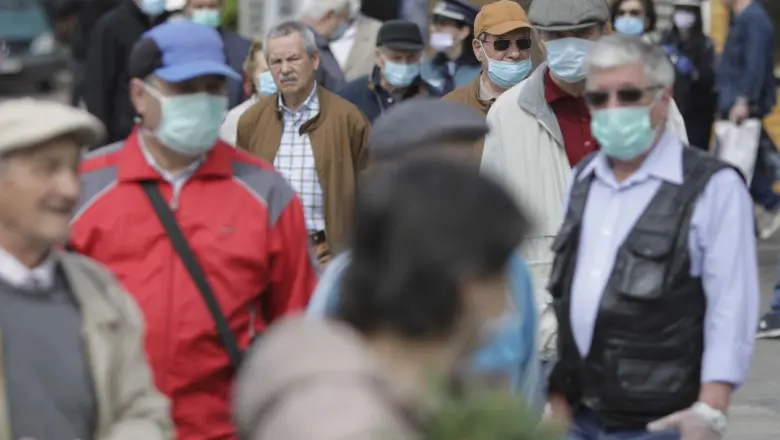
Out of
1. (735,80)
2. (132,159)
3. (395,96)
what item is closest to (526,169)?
(132,159)

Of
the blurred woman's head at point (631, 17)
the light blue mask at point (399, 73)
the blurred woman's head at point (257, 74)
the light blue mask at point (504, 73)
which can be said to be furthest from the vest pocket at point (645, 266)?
the blurred woman's head at point (631, 17)

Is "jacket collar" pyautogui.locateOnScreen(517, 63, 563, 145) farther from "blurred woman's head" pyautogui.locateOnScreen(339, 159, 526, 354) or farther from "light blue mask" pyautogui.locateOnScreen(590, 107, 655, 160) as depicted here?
"blurred woman's head" pyautogui.locateOnScreen(339, 159, 526, 354)

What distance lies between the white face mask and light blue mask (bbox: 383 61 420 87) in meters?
3.33

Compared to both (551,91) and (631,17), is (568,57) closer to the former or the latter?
(551,91)

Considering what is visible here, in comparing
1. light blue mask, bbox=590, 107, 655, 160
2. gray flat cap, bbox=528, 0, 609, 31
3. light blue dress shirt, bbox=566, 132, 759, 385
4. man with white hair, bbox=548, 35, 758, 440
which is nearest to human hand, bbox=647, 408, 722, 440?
man with white hair, bbox=548, 35, 758, 440

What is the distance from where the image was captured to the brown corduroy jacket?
26.2 feet

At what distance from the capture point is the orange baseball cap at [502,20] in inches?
313

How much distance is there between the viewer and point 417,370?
247 cm

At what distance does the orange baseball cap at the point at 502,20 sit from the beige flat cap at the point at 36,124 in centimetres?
398

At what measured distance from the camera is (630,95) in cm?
527

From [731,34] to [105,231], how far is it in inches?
347

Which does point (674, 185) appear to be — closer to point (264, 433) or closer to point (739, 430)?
point (264, 433)

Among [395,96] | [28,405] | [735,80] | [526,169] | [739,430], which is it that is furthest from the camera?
[735,80]

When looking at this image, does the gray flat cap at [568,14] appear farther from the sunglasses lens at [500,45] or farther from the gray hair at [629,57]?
the gray hair at [629,57]
